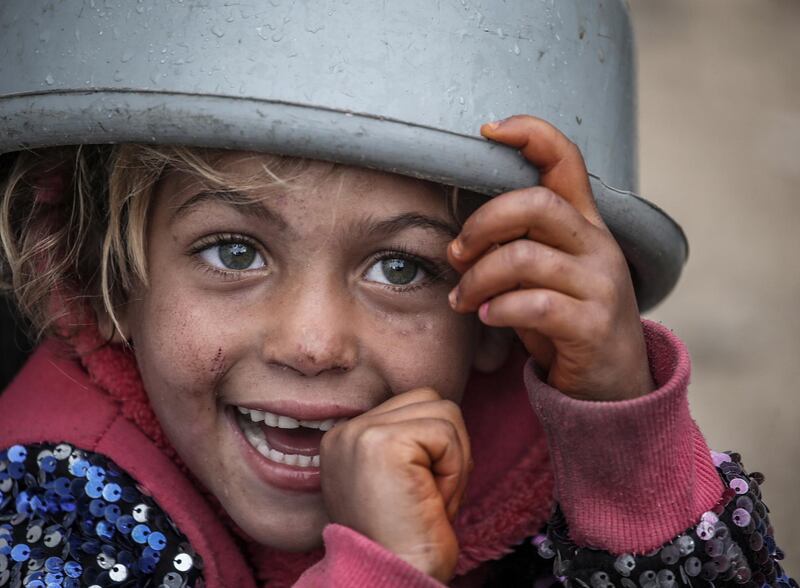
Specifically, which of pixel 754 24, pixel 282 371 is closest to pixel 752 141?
pixel 754 24

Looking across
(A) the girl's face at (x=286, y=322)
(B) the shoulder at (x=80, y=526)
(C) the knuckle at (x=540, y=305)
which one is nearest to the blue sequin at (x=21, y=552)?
(B) the shoulder at (x=80, y=526)

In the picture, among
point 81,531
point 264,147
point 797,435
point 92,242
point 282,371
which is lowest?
point 797,435

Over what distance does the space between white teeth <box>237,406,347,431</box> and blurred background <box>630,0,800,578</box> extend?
130 cm

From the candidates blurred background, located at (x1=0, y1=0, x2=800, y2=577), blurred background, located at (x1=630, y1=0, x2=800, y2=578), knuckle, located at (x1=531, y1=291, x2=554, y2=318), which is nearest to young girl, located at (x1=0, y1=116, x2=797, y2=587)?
knuckle, located at (x1=531, y1=291, x2=554, y2=318)

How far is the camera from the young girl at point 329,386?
117cm

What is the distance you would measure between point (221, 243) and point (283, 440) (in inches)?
9.6

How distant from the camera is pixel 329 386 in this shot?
1.27 meters

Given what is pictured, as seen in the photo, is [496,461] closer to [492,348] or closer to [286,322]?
[492,348]

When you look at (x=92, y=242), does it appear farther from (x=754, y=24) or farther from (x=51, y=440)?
(x=754, y=24)

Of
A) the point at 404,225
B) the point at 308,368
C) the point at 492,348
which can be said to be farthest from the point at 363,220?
the point at 492,348

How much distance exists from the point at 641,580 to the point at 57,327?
0.80m

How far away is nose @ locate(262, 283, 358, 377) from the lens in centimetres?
121

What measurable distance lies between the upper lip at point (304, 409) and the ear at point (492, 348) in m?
0.27

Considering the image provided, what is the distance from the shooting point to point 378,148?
1077 millimetres
